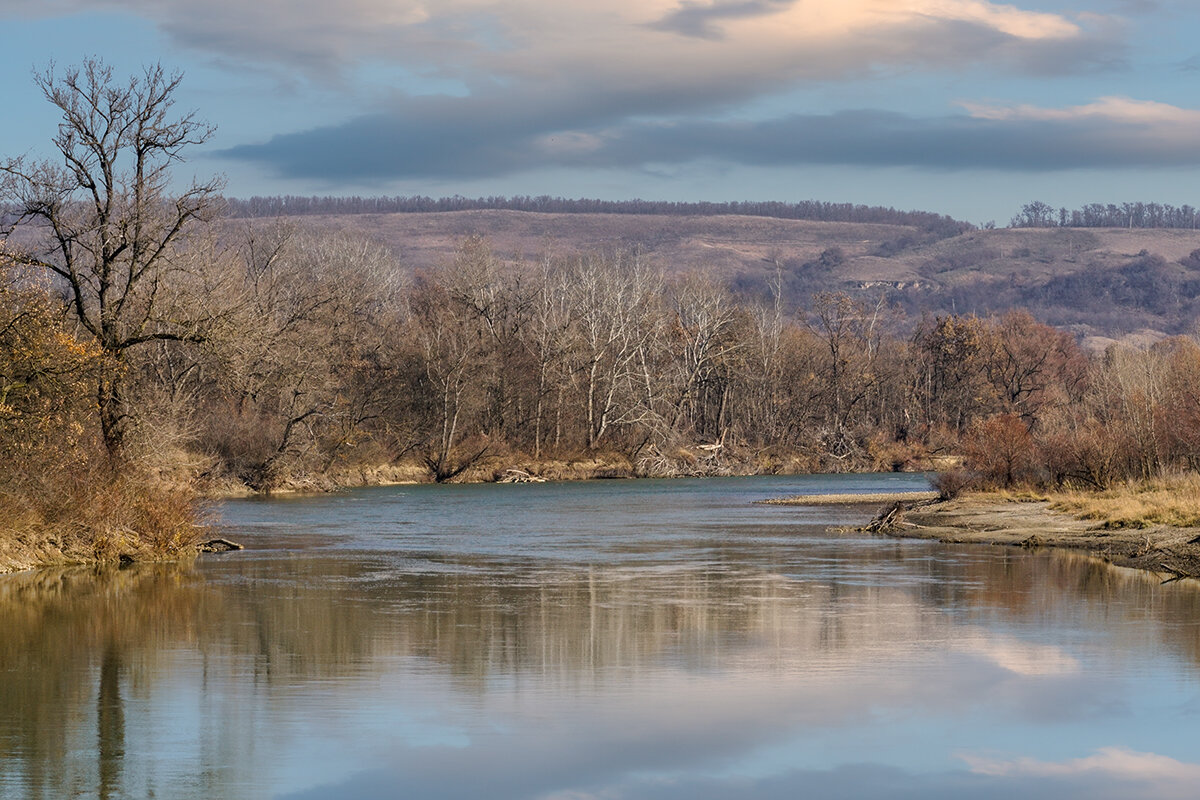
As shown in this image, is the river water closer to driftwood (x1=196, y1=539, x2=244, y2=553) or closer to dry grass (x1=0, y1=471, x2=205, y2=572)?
dry grass (x1=0, y1=471, x2=205, y2=572)

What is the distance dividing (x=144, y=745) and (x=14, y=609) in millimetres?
11556

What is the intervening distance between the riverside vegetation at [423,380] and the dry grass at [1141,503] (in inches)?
57.6

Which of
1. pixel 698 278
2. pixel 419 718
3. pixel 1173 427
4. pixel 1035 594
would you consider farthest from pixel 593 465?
pixel 419 718

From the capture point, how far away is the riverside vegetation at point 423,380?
31.3m

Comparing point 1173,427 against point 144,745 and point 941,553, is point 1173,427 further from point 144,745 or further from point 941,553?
point 144,745

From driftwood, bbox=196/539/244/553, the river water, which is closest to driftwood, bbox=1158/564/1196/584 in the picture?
the river water

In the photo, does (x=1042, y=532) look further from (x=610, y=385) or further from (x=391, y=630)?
(x=610, y=385)

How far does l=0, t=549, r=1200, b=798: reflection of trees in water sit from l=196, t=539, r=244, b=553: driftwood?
12.6ft

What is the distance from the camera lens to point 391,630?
21.8 m

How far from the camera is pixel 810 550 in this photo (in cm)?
3656

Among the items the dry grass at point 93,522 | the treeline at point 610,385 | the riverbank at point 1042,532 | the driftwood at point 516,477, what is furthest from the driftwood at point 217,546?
the driftwood at point 516,477

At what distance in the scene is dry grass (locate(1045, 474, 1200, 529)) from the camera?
3478 cm

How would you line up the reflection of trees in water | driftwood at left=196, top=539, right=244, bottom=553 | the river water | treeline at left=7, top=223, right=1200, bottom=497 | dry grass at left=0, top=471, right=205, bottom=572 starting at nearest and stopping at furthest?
the river water → the reflection of trees in water → dry grass at left=0, top=471, right=205, bottom=572 → driftwood at left=196, top=539, right=244, bottom=553 → treeline at left=7, top=223, right=1200, bottom=497

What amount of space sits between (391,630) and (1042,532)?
71.3 ft
